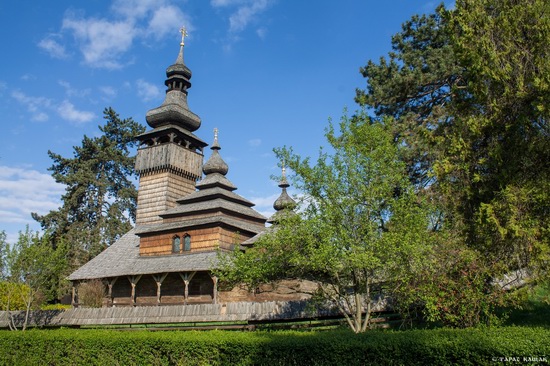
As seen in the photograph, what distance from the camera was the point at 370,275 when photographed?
36.4 feet

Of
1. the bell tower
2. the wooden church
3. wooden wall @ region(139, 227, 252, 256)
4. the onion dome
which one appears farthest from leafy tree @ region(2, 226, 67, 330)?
the onion dome

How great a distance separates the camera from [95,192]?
156 ft

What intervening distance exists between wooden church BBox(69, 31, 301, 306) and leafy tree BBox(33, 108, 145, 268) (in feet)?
34.2

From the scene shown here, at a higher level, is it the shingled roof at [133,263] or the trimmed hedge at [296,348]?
the shingled roof at [133,263]

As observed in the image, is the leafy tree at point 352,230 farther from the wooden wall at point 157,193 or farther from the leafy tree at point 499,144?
the wooden wall at point 157,193

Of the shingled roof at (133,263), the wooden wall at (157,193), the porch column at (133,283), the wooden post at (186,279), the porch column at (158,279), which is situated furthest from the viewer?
the wooden wall at (157,193)

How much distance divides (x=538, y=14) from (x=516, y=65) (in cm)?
126

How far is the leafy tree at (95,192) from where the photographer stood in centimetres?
4328

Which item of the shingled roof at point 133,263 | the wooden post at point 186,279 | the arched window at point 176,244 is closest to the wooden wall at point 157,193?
the shingled roof at point 133,263

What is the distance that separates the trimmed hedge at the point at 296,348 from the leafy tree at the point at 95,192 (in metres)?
32.6

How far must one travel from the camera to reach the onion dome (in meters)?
38.1

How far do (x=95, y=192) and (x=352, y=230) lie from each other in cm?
4244

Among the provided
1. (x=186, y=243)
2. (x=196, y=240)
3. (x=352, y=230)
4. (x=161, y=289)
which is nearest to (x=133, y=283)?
(x=161, y=289)

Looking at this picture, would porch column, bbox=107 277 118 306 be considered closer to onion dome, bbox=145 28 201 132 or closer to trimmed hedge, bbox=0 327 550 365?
onion dome, bbox=145 28 201 132
